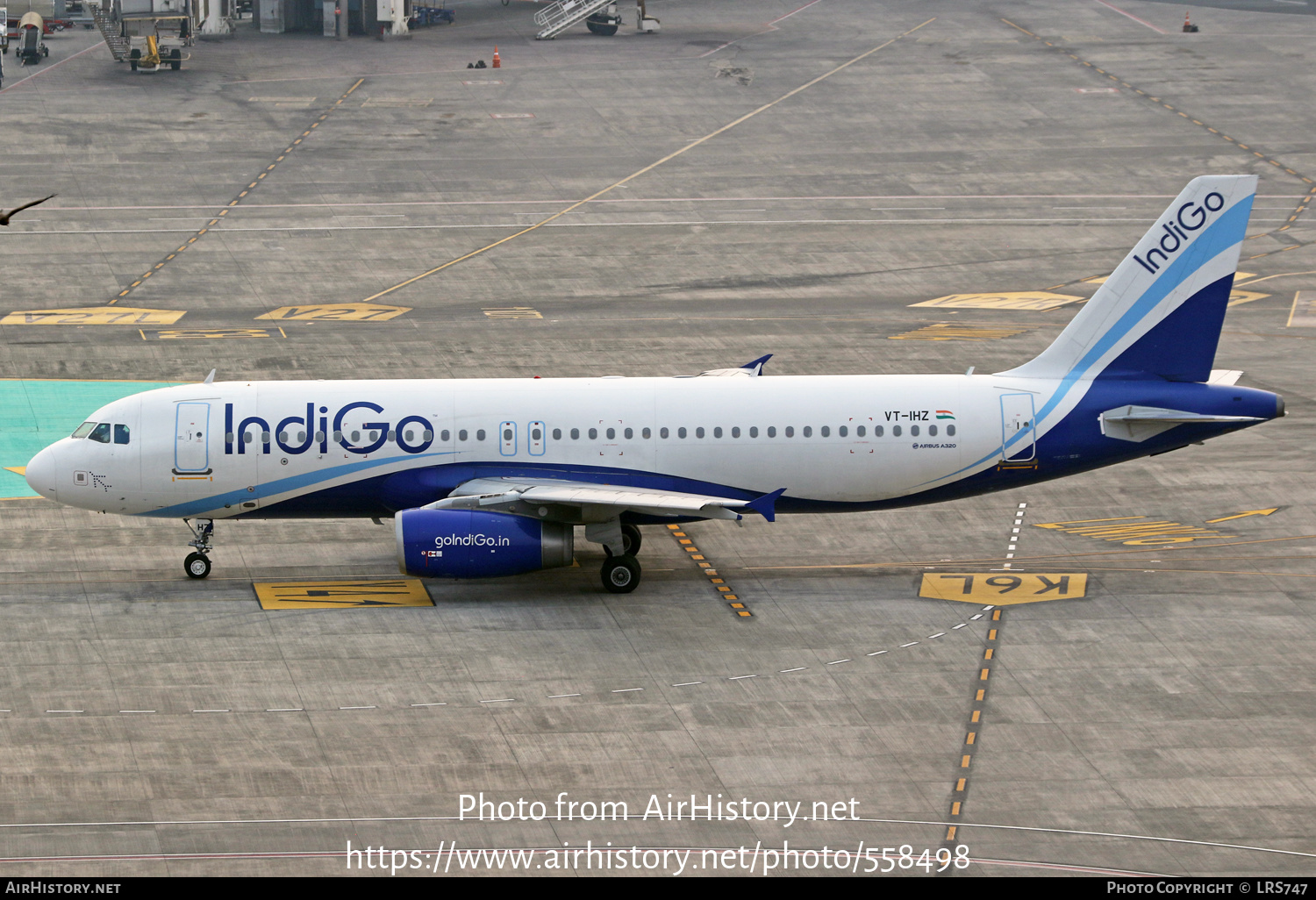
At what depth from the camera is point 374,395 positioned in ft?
125

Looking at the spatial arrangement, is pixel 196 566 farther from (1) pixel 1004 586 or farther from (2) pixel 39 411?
(1) pixel 1004 586

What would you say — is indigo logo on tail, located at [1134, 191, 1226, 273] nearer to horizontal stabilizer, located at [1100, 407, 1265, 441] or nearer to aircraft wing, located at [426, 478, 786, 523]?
horizontal stabilizer, located at [1100, 407, 1265, 441]

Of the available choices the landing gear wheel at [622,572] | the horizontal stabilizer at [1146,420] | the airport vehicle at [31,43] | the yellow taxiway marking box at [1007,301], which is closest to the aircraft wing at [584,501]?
the landing gear wheel at [622,572]

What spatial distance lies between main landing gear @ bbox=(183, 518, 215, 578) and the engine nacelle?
5.59 meters

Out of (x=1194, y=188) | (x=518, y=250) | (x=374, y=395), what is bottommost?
(x=518, y=250)

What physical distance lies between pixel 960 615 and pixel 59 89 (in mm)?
71115

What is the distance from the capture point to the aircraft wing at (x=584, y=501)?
35281 mm

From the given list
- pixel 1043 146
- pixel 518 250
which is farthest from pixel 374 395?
pixel 1043 146

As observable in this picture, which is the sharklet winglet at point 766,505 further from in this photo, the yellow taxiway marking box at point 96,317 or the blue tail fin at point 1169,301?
the yellow taxiway marking box at point 96,317

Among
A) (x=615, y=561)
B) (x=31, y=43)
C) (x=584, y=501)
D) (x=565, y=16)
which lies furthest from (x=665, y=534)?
(x=565, y=16)

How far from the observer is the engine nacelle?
117 feet

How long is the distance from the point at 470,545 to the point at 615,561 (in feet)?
11.6

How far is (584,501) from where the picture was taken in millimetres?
35312

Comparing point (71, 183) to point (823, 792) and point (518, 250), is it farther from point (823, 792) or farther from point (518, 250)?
point (823, 792)
